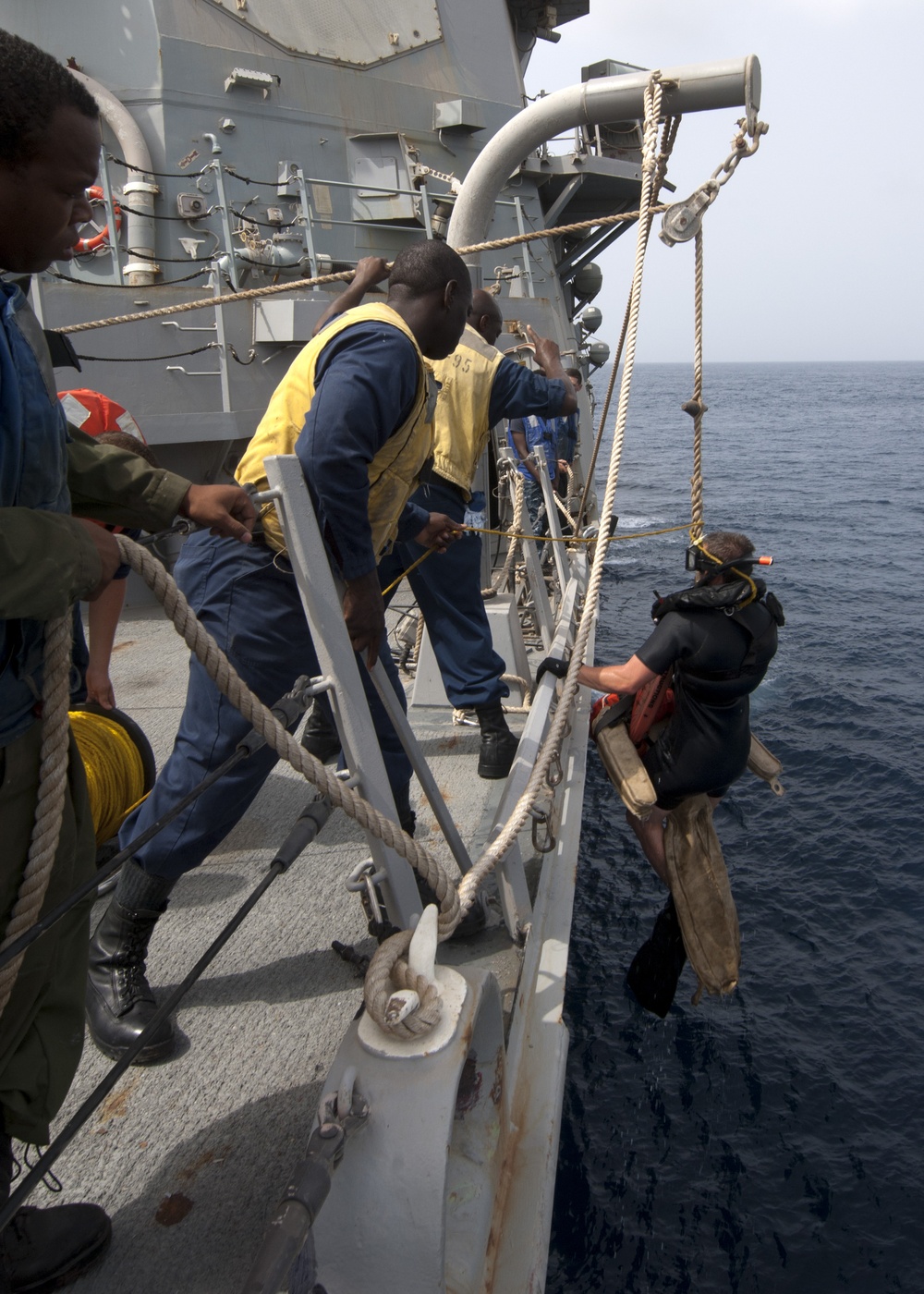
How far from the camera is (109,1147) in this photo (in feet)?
6.74

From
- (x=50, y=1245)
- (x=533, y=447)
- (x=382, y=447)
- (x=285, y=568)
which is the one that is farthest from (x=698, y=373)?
(x=533, y=447)

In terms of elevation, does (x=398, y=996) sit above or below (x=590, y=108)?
below

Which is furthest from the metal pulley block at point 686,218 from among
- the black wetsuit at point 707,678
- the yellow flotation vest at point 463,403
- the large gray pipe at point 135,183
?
the large gray pipe at point 135,183

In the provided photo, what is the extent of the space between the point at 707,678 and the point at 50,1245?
8.66ft

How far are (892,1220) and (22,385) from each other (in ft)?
13.6

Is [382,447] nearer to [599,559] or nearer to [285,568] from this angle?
[285,568]

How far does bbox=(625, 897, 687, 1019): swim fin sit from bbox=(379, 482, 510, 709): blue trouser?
125 centimetres

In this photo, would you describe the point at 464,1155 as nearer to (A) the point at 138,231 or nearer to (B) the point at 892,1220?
(B) the point at 892,1220

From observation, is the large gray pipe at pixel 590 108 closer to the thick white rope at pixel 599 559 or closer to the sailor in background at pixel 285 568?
the thick white rope at pixel 599 559

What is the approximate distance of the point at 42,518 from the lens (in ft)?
3.84

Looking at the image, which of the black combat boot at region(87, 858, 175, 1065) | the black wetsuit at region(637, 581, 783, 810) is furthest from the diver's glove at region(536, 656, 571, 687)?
the black combat boot at region(87, 858, 175, 1065)

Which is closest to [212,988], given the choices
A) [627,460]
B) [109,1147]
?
[109,1147]

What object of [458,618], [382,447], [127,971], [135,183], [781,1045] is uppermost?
[135,183]

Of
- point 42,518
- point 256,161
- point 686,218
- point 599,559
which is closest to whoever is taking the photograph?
point 42,518
